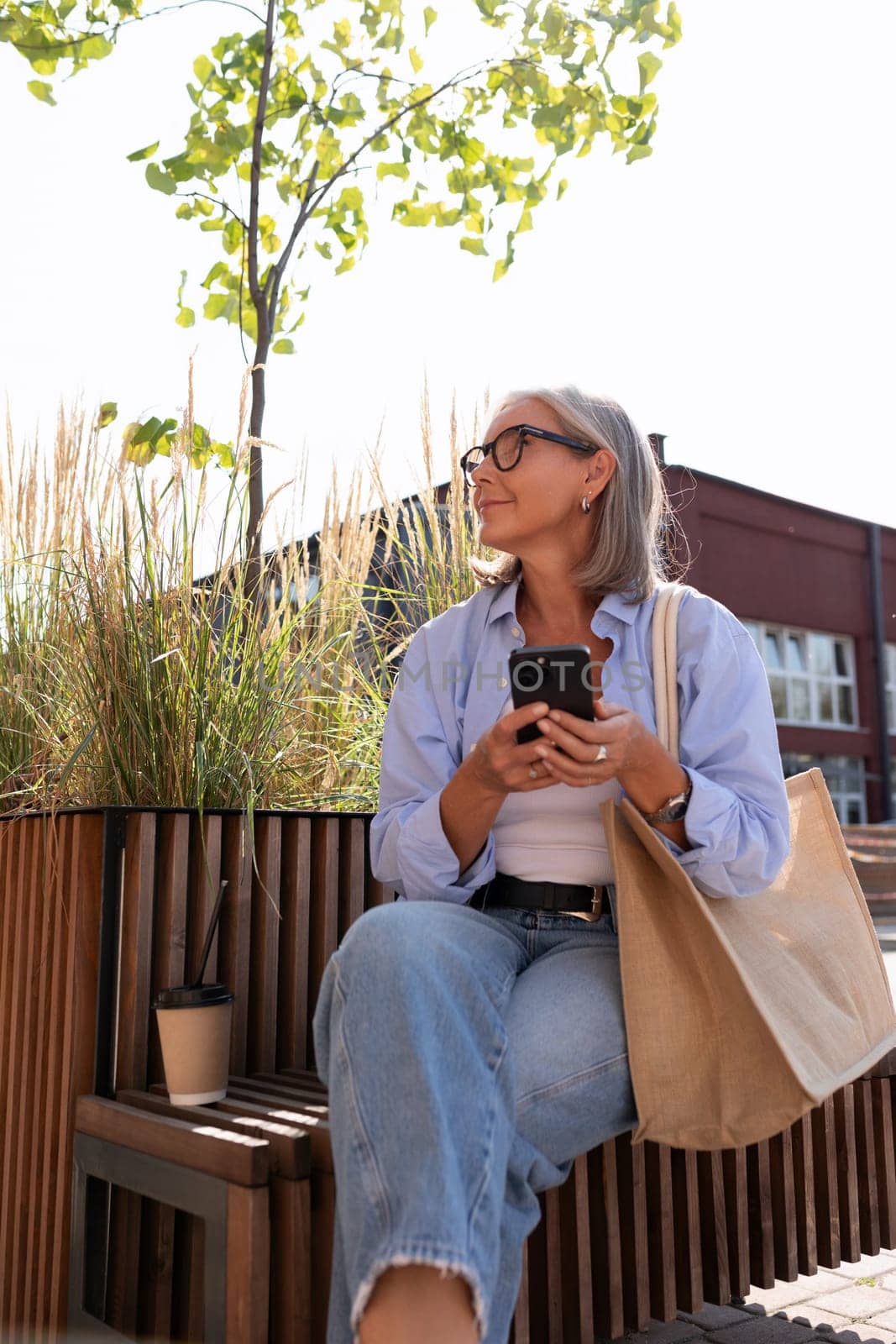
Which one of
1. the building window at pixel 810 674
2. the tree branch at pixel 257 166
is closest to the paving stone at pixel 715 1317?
the tree branch at pixel 257 166

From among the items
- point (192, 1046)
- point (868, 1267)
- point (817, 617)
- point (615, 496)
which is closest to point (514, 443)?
point (615, 496)

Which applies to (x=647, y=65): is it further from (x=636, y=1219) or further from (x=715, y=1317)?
(x=715, y=1317)

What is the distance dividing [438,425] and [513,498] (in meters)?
1.41

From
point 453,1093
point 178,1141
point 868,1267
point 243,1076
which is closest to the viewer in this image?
point 453,1093

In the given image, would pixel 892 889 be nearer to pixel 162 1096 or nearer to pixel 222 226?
pixel 222 226

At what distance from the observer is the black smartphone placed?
1.40m

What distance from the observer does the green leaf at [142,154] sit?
3291 mm

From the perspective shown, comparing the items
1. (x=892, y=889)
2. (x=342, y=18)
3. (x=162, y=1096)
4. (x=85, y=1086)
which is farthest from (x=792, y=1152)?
(x=892, y=889)

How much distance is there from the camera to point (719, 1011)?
1365 mm

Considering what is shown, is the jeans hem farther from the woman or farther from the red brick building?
the red brick building

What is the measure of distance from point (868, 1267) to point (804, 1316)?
0.39 m

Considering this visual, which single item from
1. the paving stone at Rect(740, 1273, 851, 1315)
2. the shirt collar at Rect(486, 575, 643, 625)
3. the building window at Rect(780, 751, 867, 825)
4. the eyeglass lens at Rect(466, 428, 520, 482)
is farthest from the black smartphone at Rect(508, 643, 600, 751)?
the building window at Rect(780, 751, 867, 825)

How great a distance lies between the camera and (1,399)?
3.49 m

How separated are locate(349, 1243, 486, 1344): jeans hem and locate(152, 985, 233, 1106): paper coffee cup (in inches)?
26.4
